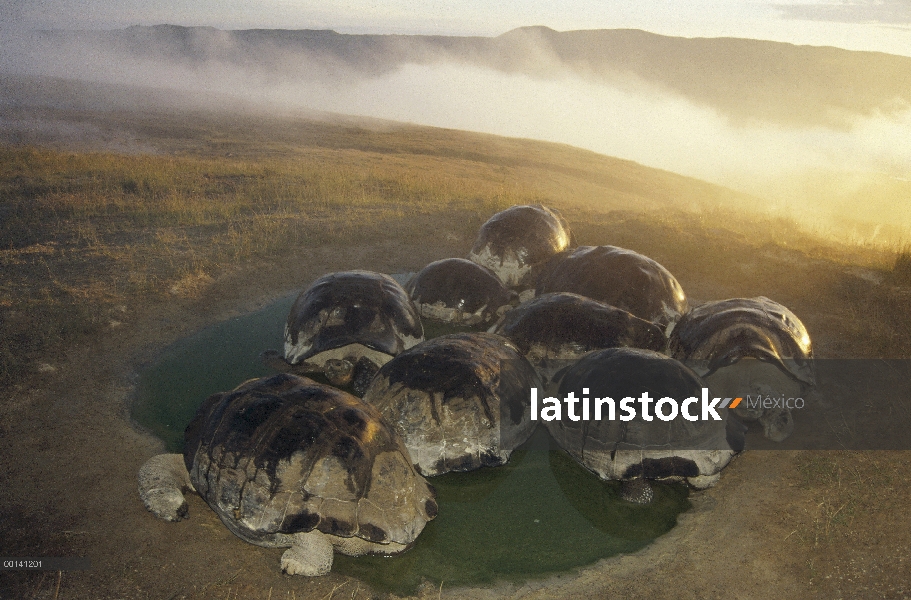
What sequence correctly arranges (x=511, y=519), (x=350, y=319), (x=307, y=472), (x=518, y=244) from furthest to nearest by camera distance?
1. (x=518, y=244)
2. (x=350, y=319)
3. (x=511, y=519)
4. (x=307, y=472)

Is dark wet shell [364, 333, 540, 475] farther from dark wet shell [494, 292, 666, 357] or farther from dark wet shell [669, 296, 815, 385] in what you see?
dark wet shell [669, 296, 815, 385]

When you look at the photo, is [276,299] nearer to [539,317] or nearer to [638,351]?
[539,317]

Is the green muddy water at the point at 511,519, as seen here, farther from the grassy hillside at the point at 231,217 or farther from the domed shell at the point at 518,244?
the domed shell at the point at 518,244

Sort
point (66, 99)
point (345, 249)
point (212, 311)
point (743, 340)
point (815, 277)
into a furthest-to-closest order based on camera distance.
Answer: point (66, 99) → point (345, 249) → point (815, 277) → point (212, 311) → point (743, 340)

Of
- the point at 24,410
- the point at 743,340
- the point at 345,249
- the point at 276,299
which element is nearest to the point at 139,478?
the point at 24,410

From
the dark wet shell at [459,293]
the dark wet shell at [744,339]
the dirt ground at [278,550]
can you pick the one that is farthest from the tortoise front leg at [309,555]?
the dark wet shell at [459,293]

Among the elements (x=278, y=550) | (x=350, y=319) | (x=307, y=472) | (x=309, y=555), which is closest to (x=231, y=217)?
(x=350, y=319)

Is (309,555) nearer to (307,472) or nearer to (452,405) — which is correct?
(307,472)
